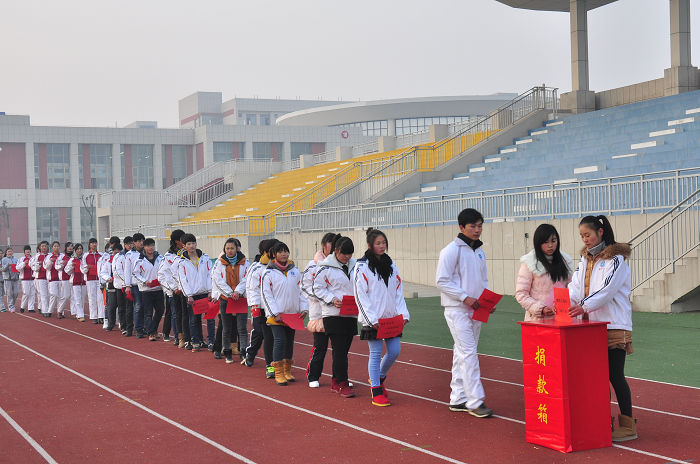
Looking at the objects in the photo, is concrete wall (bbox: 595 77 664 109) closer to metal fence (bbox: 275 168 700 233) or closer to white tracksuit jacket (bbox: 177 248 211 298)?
metal fence (bbox: 275 168 700 233)

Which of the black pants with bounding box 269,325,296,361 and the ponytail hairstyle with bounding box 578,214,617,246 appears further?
the black pants with bounding box 269,325,296,361

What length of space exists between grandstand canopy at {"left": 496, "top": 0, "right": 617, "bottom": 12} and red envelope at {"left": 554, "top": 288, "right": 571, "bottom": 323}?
27985mm

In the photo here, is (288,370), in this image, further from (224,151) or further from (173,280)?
(224,151)

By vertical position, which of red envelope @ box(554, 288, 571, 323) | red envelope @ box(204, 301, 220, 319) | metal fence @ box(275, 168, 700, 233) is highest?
metal fence @ box(275, 168, 700, 233)

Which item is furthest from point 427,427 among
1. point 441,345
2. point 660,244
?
point 660,244

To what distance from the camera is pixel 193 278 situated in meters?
14.4

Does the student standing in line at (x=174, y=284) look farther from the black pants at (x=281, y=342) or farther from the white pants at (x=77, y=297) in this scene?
the white pants at (x=77, y=297)

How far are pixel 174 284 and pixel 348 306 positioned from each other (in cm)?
582

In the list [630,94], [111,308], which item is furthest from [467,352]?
[630,94]

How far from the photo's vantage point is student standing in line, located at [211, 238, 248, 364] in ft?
42.8

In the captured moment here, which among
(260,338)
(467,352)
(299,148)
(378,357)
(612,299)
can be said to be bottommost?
(260,338)

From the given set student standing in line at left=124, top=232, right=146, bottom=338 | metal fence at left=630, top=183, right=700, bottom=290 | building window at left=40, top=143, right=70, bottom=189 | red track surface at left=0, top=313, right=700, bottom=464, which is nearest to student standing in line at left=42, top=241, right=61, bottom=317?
student standing in line at left=124, top=232, right=146, bottom=338

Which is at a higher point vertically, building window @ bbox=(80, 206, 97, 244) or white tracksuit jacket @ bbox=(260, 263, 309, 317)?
building window @ bbox=(80, 206, 97, 244)

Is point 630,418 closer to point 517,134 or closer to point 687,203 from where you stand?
point 687,203
